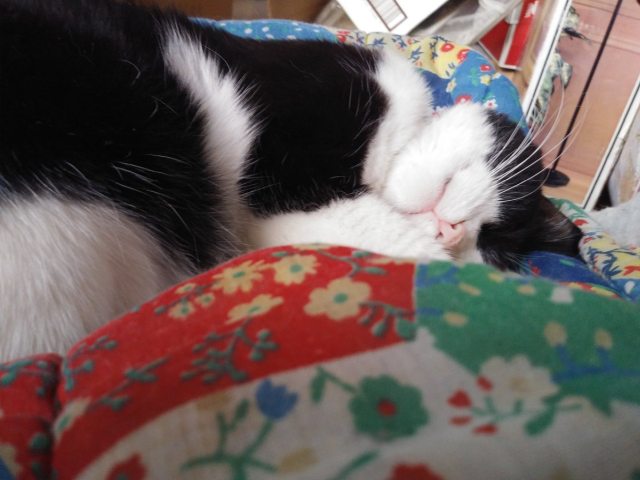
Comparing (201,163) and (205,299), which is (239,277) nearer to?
(205,299)

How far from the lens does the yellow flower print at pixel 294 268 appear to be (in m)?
0.33

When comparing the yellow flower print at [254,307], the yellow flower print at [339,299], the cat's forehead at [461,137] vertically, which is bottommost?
the yellow flower print at [254,307]

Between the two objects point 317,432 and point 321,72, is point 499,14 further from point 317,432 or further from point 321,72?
point 317,432

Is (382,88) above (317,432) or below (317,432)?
above

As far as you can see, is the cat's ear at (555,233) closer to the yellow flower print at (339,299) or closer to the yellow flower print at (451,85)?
the yellow flower print at (451,85)

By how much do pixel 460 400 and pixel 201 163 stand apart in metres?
0.43

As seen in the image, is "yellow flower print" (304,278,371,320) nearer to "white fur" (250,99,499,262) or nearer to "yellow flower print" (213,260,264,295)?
"yellow flower print" (213,260,264,295)

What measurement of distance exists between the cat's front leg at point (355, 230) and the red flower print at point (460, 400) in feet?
1.10

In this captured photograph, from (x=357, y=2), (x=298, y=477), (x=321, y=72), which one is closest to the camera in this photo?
(x=298, y=477)

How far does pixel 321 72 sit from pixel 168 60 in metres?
0.23

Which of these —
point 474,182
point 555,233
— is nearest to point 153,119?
point 474,182

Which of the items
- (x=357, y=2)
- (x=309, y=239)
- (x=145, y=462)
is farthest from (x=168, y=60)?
(x=357, y=2)

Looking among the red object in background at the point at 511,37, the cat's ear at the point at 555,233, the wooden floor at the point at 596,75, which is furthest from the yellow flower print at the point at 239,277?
the red object in background at the point at 511,37

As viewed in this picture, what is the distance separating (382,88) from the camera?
726 mm
